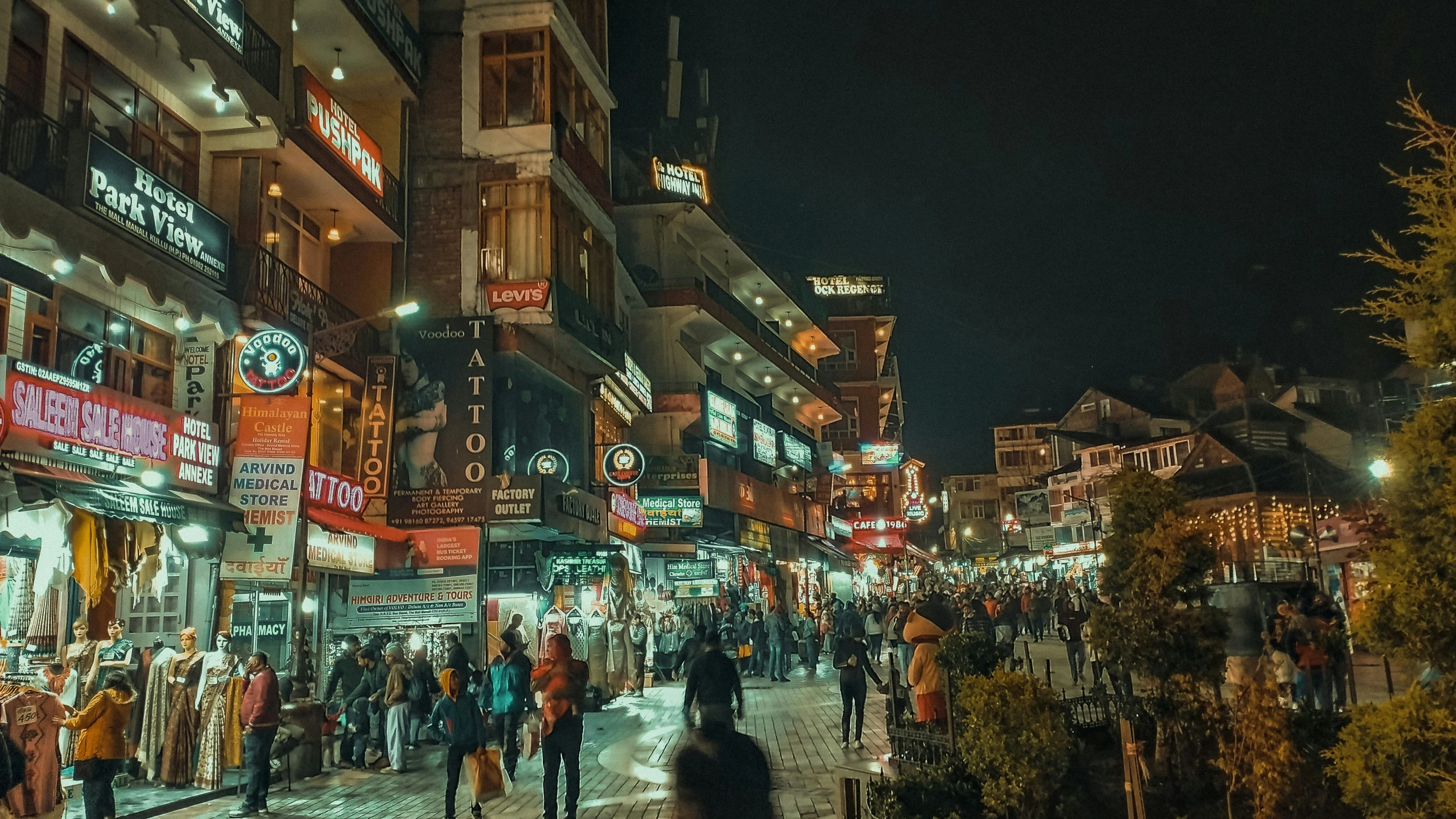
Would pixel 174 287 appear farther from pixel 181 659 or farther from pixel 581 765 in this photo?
pixel 581 765

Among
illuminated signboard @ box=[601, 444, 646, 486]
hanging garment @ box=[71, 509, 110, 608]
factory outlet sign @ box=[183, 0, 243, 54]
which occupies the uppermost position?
factory outlet sign @ box=[183, 0, 243, 54]

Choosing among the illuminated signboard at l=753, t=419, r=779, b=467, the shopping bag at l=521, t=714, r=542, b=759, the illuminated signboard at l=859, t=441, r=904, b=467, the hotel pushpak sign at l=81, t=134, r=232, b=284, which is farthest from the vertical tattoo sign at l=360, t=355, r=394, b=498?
Result: the illuminated signboard at l=859, t=441, r=904, b=467

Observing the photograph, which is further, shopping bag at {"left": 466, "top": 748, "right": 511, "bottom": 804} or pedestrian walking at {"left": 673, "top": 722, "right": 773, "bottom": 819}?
shopping bag at {"left": 466, "top": 748, "right": 511, "bottom": 804}

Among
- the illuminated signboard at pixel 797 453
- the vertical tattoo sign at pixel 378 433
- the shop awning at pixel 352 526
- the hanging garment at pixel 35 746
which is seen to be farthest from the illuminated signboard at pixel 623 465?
the illuminated signboard at pixel 797 453

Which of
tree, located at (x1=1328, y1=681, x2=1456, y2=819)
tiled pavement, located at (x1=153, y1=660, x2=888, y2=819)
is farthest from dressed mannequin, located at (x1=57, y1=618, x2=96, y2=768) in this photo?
tree, located at (x1=1328, y1=681, x2=1456, y2=819)

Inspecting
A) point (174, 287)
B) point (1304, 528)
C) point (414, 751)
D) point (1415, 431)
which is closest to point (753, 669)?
point (414, 751)

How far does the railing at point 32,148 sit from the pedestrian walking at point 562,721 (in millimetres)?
8331

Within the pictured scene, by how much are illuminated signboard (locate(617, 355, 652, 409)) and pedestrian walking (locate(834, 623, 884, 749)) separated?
14.5 metres

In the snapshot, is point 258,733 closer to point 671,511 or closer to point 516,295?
point 516,295

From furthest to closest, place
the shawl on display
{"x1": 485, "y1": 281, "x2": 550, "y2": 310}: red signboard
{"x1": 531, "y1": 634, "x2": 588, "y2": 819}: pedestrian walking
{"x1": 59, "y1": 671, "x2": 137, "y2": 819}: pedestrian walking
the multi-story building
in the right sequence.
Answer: the multi-story building, {"x1": 485, "y1": 281, "x2": 550, "y2": 310}: red signboard, the shawl on display, {"x1": 59, "y1": 671, "x2": 137, "y2": 819}: pedestrian walking, {"x1": 531, "y1": 634, "x2": 588, "y2": 819}: pedestrian walking

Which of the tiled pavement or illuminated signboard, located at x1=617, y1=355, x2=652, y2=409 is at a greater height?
illuminated signboard, located at x1=617, y1=355, x2=652, y2=409

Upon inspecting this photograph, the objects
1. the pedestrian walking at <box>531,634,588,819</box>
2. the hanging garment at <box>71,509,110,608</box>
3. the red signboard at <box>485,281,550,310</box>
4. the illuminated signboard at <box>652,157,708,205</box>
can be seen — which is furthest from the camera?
the illuminated signboard at <box>652,157,708,205</box>

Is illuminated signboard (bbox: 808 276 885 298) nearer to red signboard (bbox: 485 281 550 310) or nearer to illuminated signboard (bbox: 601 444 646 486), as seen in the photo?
illuminated signboard (bbox: 601 444 646 486)

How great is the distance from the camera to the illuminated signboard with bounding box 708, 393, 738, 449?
1407 inches
